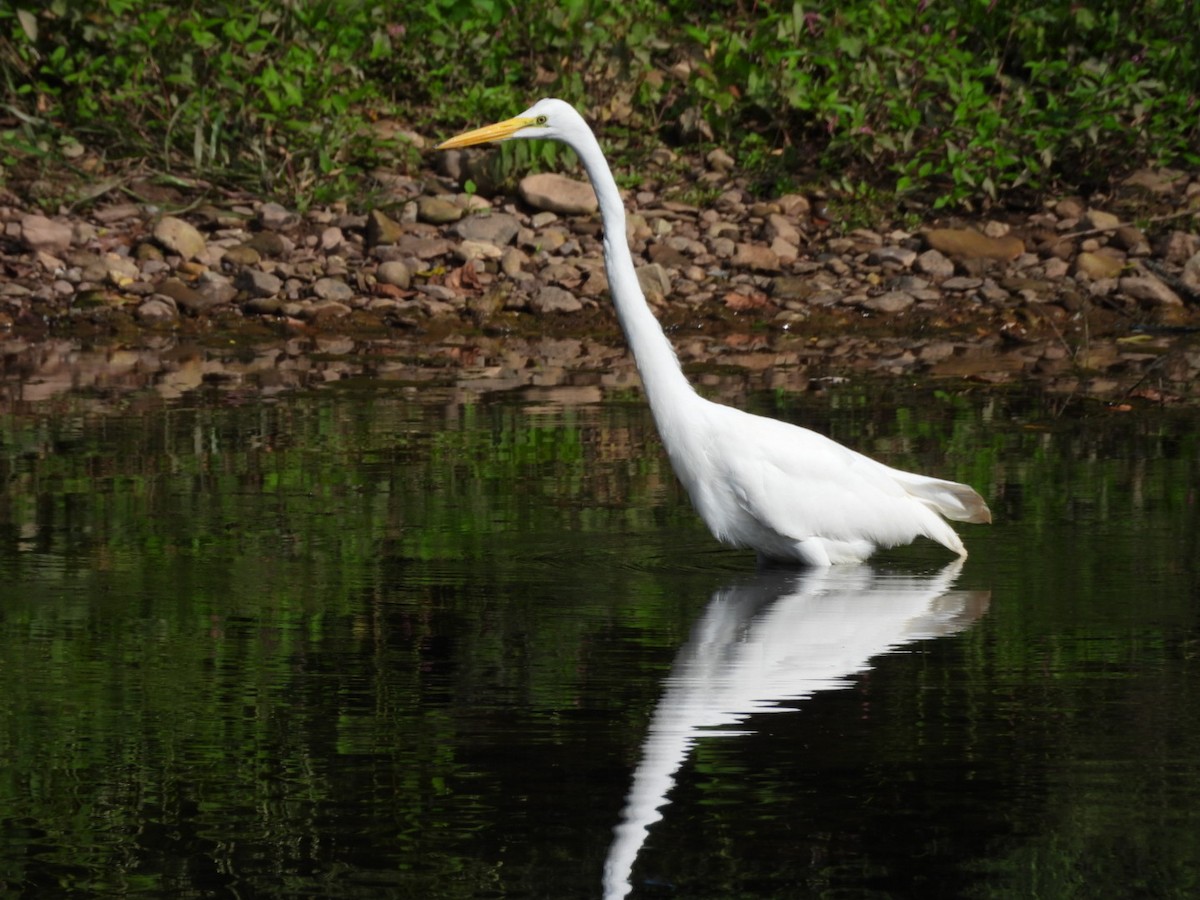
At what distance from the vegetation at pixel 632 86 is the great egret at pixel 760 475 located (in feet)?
21.9

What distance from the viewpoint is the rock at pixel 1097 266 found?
41.8 feet

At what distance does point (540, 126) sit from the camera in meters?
7.07

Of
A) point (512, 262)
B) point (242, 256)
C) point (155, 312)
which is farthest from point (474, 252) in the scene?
point (155, 312)

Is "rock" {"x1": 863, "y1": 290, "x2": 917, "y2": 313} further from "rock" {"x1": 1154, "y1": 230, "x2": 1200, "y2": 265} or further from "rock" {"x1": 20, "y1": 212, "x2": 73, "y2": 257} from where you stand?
"rock" {"x1": 20, "y1": 212, "x2": 73, "y2": 257}

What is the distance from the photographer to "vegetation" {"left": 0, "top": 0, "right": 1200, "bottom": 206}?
1355 cm

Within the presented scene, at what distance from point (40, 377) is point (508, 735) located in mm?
6726

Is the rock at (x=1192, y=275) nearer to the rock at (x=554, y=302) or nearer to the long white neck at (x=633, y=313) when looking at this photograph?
the rock at (x=554, y=302)

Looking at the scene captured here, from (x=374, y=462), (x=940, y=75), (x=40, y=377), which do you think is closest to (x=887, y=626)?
(x=374, y=462)

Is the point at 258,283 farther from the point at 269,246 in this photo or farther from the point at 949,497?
the point at 949,497

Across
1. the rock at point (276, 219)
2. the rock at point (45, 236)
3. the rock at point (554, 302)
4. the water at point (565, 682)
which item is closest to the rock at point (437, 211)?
the rock at point (276, 219)

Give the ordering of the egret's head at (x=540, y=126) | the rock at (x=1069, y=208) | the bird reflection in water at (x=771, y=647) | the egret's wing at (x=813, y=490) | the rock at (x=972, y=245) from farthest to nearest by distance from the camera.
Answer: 1. the rock at (x=1069, y=208)
2. the rock at (x=972, y=245)
3. the egret's head at (x=540, y=126)
4. the egret's wing at (x=813, y=490)
5. the bird reflection in water at (x=771, y=647)

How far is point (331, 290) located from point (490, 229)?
3.80 ft

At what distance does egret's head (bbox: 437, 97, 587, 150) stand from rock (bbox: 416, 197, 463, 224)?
20.0 feet

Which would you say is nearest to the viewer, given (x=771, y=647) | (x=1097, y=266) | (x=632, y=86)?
(x=771, y=647)
